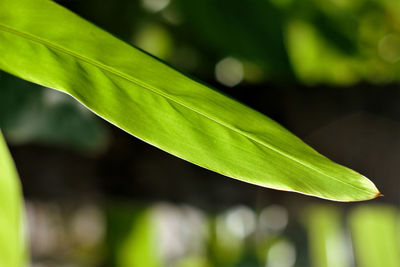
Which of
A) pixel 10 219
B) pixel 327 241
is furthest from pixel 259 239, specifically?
pixel 10 219

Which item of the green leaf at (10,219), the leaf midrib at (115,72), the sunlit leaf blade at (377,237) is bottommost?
the green leaf at (10,219)

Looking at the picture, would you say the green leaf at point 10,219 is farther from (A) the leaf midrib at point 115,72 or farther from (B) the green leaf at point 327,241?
(B) the green leaf at point 327,241

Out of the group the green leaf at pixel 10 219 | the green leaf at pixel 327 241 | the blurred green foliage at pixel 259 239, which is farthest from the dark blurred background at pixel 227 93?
the green leaf at pixel 327 241

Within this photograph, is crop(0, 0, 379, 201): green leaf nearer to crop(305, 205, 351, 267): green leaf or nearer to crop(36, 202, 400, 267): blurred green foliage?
crop(36, 202, 400, 267): blurred green foliage

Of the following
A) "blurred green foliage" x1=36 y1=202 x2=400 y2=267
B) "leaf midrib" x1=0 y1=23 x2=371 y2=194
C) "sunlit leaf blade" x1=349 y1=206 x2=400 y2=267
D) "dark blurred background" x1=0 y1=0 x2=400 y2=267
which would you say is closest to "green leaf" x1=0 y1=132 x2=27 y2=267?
"leaf midrib" x1=0 y1=23 x2=371 y2=194

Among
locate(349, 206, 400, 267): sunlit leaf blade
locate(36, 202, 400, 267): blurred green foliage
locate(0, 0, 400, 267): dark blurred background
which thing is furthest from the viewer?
locate(349, 206, 400, 267): sunlit leaf blade

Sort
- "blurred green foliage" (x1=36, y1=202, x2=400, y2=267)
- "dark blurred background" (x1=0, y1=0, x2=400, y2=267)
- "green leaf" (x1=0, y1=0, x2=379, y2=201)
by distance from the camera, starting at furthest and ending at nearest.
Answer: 1. "blurred green foliage" (x1=36, y1=202, x2=400, y2=267)
2. "dark blurred background" (x1=0, y1=0, x2=400, y2=267)
3. "green leaf" (x1=0, y1=0, x2=379, y2=201)
